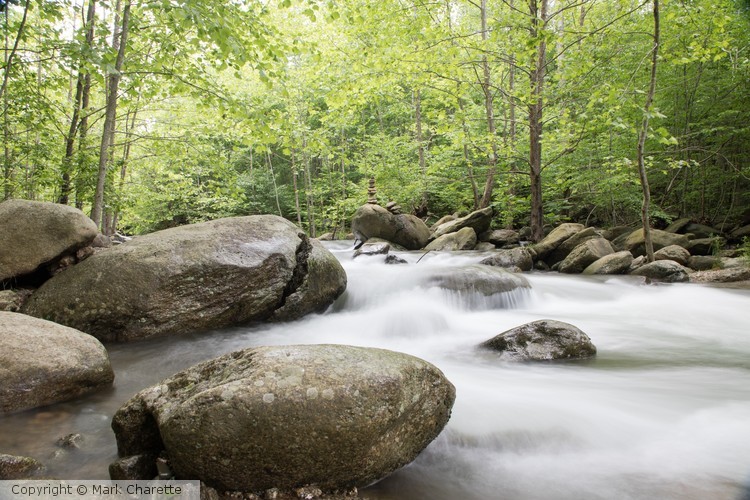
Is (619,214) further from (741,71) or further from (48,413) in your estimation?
(48,413)

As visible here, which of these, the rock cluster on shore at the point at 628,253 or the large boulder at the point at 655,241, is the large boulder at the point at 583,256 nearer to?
the rock cluster on shore at the point at 628,253

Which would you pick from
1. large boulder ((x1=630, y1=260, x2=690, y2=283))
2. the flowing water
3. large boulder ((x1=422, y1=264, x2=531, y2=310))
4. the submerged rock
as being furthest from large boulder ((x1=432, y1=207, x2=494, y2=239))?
the submerged rock

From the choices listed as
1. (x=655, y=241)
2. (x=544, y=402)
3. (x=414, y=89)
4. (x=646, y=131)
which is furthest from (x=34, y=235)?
(x=655, y=241)

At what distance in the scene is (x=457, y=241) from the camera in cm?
1246

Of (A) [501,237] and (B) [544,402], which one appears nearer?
(B) [544,402]

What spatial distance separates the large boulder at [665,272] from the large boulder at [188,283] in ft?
22.2

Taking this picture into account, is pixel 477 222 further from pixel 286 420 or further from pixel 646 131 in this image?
pixel 286 420

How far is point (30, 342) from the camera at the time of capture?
3.22 metres

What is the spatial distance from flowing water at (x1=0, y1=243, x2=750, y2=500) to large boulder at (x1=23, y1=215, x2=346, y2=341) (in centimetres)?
23

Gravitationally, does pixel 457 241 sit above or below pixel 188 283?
below

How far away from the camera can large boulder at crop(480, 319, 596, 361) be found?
4.36 meters

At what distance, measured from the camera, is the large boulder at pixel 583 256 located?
920 cm

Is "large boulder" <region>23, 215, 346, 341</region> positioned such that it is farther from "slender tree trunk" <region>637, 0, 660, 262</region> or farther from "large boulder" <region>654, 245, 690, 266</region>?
"large boulder" <region>654, 245, 690, 266</region>

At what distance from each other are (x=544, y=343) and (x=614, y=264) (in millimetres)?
5450
